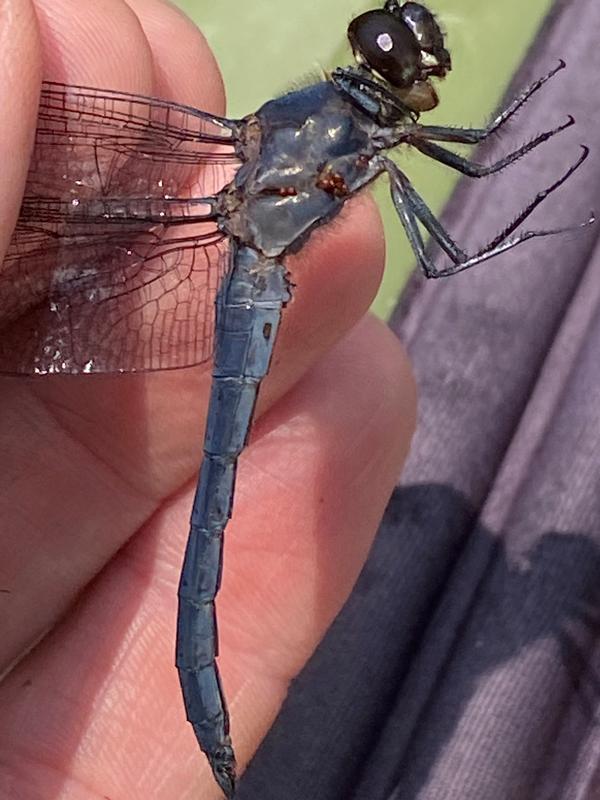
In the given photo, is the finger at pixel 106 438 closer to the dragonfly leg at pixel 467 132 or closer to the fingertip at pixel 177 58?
the fingertip at pixel 177 58

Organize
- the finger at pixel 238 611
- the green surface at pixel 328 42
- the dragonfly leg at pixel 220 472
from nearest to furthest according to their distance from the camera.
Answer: the dragonfly leg at pixel 220 472 < the finger at pixel 238 611 < the green surface at pixel 328 42

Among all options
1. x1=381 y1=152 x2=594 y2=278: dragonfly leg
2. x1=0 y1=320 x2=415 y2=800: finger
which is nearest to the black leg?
x1=381 y1=152 x2=594 y2=278: dragonfly leg

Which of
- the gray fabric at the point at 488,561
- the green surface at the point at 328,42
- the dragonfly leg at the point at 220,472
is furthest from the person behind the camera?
the green surface at the point at 328,42

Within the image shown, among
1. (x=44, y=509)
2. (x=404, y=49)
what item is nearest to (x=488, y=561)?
(x=44, y=509)

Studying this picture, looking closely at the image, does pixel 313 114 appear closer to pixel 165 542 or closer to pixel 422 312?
pixel 165 542

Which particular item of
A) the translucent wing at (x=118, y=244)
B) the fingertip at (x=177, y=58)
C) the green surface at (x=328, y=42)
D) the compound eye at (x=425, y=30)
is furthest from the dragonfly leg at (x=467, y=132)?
the green surface at (x=328, y=42)

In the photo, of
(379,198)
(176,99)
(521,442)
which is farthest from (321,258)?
(379,198)
